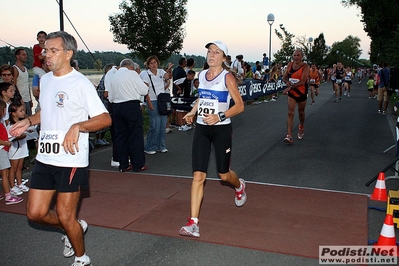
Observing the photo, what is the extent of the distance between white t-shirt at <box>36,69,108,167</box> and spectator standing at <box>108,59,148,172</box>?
3928 millimetres

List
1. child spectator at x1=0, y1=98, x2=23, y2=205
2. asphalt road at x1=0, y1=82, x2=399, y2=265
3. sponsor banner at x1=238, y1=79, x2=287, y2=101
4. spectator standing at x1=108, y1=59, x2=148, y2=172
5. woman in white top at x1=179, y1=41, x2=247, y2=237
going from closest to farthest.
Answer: asphalt road at x1=0, y1=82, x2=399, y2=265
woman in white top at x1=179, y1=41, x2=247, y2=237
child spectator at x1=0, y1=98, x2=23, y2=205
spectator standing at x1=108, y1=59, x2=148, y2=172
sponsor banner at x1=238, y1=79, x2=287, y2=101

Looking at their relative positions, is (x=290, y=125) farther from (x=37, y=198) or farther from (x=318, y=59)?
(x=318, y=59)

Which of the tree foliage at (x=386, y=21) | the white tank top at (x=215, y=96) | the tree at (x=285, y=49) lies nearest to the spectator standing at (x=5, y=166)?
the white tank top at (x=215, y=96)

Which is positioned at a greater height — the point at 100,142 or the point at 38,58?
the point at 38,58

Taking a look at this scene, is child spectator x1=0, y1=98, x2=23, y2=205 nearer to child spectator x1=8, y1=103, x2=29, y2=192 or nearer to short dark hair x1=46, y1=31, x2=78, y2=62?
child spectator x1=8, y1=103, x2=29, y2=192

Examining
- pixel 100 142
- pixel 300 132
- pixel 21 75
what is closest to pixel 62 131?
pixel 21 75

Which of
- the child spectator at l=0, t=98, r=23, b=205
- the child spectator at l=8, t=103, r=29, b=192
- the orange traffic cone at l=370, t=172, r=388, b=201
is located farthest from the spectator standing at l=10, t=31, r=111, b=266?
the orange traffic cone at l=370, t=172, r=388, b=201

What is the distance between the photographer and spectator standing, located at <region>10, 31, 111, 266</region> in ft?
12.3

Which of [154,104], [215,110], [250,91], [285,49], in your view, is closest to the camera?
[215,110]

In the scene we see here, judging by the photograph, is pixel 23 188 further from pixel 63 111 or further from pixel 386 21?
pixel 386 21

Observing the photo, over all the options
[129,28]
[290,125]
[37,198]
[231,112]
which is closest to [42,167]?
[37,198]

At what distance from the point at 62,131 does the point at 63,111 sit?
0.18 metres

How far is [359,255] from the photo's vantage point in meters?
4.37

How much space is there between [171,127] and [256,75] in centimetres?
1071
